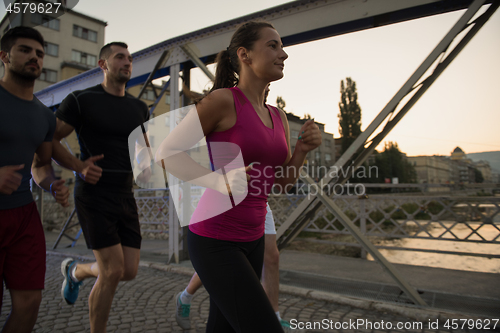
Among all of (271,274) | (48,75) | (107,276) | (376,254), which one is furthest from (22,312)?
(48,75)

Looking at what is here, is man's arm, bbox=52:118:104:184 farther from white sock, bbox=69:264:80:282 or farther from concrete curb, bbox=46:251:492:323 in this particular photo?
concrete curb, bbox=46:251:492:323

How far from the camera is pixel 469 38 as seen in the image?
10.9ft

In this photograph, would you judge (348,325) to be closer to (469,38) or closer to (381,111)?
(381,111)

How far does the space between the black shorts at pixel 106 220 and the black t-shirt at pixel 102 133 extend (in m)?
0.08

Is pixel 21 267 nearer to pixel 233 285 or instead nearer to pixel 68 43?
pixel 233 285

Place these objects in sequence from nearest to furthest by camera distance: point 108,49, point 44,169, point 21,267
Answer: point 21,267, point 44,169, point 108,49

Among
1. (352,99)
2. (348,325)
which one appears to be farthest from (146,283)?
(352,99)

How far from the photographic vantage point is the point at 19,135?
1.91 metres

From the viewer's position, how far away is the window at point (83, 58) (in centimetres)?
3847

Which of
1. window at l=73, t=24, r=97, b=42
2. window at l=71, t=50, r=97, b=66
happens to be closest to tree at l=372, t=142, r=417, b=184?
window at l=71, t=50, r=97, b=66

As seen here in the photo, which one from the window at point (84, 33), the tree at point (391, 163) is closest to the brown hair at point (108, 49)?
the window at point (84, 33)

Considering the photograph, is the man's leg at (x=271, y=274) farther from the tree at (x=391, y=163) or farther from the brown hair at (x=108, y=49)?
the tree at (x=391, y=163)

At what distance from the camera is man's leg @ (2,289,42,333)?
1741 millimetres

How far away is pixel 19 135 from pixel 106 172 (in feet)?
2.46
